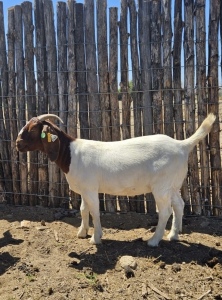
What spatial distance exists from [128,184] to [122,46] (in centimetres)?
269

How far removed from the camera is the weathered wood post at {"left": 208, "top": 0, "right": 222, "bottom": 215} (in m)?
6.52

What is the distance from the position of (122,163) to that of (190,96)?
1963mm

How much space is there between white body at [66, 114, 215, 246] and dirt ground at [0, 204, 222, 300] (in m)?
0.43

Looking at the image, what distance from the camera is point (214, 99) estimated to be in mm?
6617

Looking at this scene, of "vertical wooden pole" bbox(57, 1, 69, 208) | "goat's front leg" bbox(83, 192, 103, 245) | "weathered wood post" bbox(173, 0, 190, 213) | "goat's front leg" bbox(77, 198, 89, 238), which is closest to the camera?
"goat's front leg" bbox(83, 192, 103, 245)

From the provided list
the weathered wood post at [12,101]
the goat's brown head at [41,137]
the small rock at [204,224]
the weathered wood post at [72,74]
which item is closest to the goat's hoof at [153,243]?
the small rock at [204,224]

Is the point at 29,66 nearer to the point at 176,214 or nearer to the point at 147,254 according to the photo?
the point at 176,214

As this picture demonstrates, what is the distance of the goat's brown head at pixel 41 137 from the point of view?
566cm

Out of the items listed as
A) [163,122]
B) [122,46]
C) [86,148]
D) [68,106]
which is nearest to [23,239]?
[86,148]

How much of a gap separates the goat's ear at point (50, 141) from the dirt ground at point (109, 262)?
1.41 metres

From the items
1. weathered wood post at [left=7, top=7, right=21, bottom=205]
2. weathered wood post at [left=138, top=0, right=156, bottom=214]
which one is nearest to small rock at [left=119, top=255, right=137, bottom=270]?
weathered wood post at [left=138, top=0, right=156, bottom=214]

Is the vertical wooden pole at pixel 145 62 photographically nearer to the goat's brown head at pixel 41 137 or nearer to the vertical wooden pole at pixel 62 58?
the vertical wooden pole at pixel 62 58

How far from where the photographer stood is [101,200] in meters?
7.38

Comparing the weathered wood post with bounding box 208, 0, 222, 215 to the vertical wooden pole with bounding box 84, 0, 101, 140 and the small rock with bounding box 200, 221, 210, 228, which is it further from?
the vertical wooden pole with bounding box 84, 0, 101, 140
